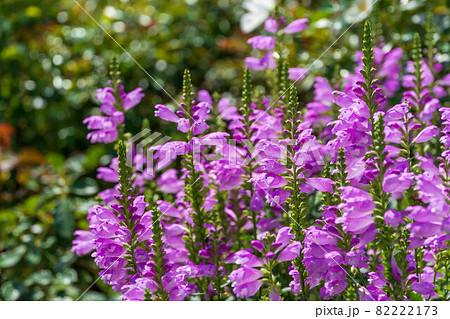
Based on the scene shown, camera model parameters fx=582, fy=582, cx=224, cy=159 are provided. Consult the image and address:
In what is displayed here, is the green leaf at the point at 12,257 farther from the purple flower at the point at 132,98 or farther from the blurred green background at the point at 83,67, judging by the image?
the purple flower at the point at 132,98

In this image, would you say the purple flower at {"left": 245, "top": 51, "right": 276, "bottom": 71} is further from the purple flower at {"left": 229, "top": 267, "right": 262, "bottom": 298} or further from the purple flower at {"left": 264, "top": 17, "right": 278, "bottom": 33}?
the purple flower at {"left": 229, "top": 267, "right": 262, "bottom": 298}

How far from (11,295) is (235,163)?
1.48 m

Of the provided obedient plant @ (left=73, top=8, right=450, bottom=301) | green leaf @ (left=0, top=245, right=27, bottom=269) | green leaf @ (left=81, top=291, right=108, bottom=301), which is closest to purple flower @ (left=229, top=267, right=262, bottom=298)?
obedient plant @ (left=73, top=8, right=450, bottom=301)

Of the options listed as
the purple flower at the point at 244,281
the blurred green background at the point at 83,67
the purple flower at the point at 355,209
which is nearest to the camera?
the purple flower at the point at 355,209

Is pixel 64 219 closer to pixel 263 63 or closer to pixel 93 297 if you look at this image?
pixel 93 297

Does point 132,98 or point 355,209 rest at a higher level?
point 132,98

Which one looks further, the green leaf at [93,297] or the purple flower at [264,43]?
the green leaf at [93,297]

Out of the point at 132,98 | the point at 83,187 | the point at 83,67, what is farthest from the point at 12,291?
the point at 83,67

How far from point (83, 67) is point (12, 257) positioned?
1.60 metres

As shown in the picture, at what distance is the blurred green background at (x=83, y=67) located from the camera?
3.23m

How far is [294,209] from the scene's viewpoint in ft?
5.49

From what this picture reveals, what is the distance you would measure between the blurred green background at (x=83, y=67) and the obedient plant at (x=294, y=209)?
1.05m

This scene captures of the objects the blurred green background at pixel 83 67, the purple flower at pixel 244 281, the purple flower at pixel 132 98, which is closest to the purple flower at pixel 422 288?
the purple flower at pixel 244 281

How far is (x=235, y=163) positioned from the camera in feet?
6.61
